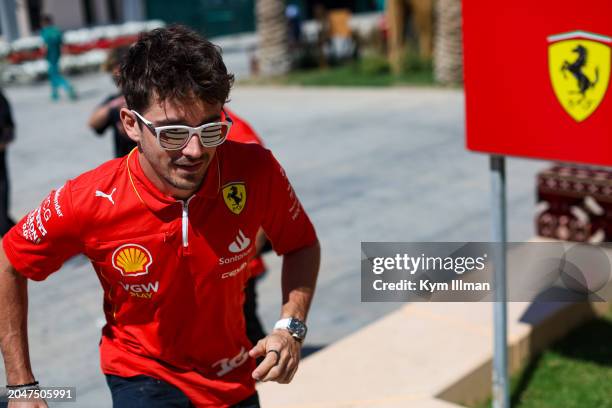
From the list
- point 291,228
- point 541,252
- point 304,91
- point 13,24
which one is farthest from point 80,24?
point 291,228

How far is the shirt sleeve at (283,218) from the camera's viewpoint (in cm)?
281

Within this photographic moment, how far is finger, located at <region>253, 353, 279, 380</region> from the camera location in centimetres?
250

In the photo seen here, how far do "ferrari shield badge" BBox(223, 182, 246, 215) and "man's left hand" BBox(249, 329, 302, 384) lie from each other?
43 cm

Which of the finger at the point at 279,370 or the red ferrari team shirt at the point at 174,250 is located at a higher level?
the red ferrari team shirt at the point at 174,250

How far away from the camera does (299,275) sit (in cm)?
291

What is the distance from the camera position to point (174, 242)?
262 cm

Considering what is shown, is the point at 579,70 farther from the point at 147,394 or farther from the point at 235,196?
the point at 147,394

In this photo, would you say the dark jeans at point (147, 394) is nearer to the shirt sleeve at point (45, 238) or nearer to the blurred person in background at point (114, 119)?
the shirt sleeve at point (45, 238)

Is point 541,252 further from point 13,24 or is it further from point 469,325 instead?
point 13,24

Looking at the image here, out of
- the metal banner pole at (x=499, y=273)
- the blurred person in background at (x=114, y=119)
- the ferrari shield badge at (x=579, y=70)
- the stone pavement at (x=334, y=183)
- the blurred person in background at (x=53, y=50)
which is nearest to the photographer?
the ferrari shield badge at (x=579, y=70)

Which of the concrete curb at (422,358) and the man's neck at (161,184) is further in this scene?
the concrete curb at (422,358)

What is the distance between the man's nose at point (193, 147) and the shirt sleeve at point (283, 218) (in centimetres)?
39
